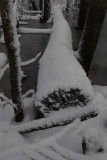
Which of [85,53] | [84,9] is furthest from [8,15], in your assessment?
[84,9]

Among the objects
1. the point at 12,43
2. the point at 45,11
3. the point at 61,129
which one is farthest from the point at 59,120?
the point at 45,11

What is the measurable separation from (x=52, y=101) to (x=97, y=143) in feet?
3.50

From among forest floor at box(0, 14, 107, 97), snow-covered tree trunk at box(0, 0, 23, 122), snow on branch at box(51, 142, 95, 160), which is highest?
snow-covered tree trunk at box(0, 0, 23, 122)

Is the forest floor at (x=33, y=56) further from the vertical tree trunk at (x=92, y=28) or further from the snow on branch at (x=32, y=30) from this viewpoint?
the vertical tree trunk at (x=92, y=28)

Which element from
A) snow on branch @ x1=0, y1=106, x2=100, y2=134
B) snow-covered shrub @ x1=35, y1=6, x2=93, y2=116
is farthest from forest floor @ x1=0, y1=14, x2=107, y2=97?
snow on branch @ x1=0, y1=106, x2=100, y2=134

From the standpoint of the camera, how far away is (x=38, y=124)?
12.3ft

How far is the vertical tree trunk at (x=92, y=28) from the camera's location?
17.1ft

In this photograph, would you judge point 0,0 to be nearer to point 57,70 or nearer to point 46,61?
point 57,70

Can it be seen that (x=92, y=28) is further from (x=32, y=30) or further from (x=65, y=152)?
(x=32, y=30)

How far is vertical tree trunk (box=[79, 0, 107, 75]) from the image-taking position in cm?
521

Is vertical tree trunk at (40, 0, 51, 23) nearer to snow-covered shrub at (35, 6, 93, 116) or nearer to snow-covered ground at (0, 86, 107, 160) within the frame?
snow-covered ground at (0, 86, 107, 160)

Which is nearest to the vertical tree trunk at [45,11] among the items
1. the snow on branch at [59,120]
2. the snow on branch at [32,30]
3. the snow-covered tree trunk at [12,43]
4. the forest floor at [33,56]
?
the forest floor at [33,56]

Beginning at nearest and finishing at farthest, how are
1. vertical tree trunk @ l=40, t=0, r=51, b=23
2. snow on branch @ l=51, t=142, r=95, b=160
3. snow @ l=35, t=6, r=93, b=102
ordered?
snow on branch @ l=51, t=142, r=95, b=160 → snow @ l=35, t=6, r=93, b=102 → vertical tree trunk @ l=40, t=0, r=51, b=23

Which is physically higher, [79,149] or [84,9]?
[84,9]
